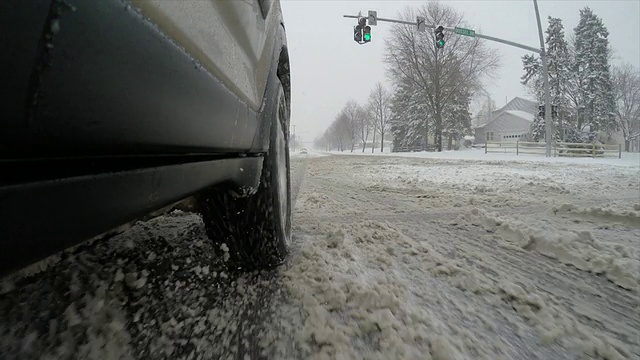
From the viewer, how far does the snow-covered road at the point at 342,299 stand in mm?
985

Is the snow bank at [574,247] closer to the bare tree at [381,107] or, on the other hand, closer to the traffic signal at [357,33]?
the traffic signal at [357,33]

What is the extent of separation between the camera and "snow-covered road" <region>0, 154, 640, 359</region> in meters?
0.98

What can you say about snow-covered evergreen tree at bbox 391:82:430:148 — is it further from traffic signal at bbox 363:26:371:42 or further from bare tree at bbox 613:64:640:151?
bare tree at bbox 613:64:640:151

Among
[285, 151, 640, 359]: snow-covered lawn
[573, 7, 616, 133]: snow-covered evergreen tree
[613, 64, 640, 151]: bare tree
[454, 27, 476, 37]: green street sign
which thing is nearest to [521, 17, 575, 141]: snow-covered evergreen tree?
[573, 7, 616, 133]: snow-covered evergreen tree

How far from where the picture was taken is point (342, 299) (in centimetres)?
123

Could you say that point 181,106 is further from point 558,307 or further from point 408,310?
point 558,307

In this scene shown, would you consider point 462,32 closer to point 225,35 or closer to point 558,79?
point 225,35

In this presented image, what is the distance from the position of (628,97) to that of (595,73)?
19.9 m

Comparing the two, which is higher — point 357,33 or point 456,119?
point 357,33

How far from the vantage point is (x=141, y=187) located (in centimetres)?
56

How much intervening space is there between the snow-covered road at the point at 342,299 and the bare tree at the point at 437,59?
90.3 feet

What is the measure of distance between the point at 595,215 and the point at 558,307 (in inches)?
79.6

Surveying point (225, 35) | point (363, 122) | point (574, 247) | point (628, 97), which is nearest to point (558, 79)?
point (628, 97)

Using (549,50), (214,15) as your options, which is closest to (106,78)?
(214,15)
